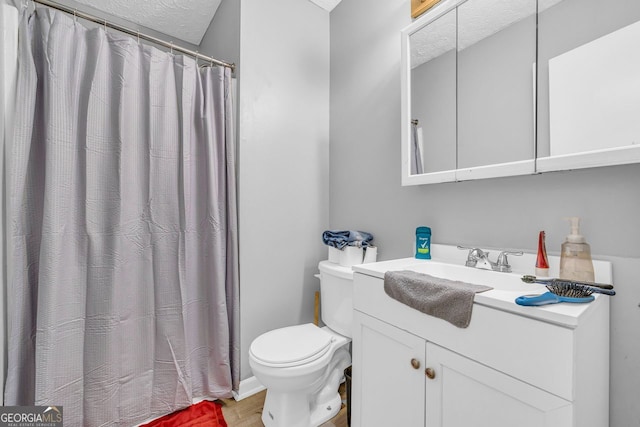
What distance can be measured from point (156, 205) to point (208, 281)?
0.50m

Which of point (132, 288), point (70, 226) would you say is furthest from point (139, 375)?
point (70, 226)

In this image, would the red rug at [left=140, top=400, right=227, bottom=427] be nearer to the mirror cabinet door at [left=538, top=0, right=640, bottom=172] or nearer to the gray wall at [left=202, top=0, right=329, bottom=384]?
the gray wall at [left=202, top=0, right=329, bottom=384]

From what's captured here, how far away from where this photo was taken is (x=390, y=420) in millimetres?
999

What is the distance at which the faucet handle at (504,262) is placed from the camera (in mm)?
1037

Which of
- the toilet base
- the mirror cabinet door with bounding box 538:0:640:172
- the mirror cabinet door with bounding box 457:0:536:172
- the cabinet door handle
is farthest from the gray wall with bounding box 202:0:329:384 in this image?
the mirror cabinet door with bounding box 538:0:640:172

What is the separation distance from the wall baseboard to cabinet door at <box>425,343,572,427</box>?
3.75 feet

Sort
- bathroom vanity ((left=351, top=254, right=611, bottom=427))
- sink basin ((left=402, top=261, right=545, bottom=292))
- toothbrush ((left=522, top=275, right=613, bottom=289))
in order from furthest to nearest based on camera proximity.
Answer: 1. sink basin ((left=402, top=261, right=545, bottom=292))
2. toothbrush ((left=522, top=275, right=613, bottom=289))
3. bathroom vanity ((left=351, top=254, right=611, bottom=427))

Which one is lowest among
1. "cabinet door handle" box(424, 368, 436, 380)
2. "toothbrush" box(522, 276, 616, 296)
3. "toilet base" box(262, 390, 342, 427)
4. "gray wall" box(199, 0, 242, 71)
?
"toilet base" box(262, 390, 342, 427)

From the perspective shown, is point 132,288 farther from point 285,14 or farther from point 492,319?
point 285,14

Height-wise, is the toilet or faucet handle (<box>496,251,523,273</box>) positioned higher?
faucet handle (<box>496,251,523,273</box>)

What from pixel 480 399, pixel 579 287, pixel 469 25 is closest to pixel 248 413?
pixel 480 399

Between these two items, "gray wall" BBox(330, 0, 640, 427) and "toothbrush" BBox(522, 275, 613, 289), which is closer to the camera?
"toothbrush" BBox(522, 275, 613, 289)

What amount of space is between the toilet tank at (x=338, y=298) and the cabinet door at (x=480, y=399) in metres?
0.62

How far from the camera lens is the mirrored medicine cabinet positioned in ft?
2.72
